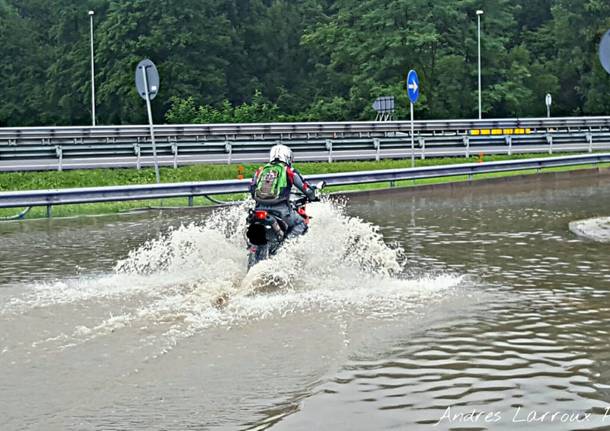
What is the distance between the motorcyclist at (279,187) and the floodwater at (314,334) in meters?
0.29

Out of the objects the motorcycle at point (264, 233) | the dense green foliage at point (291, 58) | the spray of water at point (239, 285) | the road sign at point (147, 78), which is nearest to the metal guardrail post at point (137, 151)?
the road sign at point (147, 78)

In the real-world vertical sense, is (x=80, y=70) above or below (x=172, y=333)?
above

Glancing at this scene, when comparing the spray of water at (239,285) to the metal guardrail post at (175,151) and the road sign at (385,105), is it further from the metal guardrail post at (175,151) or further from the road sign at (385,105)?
the road sign at (385,105)

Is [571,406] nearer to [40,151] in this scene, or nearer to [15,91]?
[40,151]

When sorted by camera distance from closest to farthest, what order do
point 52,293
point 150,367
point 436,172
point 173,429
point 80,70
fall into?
point 173,429 < point 150,367 < point 52,293 < point 436,172 < point 80,70

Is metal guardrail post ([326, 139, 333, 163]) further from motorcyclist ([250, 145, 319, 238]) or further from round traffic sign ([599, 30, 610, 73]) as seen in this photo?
motorcyclist ([250, 145, 319, 238])

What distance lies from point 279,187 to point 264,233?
63 cm

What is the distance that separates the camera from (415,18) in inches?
2933

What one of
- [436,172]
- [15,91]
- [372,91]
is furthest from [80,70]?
[436,172]

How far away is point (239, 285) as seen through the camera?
11.2m

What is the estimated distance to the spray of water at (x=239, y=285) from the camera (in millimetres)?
9672

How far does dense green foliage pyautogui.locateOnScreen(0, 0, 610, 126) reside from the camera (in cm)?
7356

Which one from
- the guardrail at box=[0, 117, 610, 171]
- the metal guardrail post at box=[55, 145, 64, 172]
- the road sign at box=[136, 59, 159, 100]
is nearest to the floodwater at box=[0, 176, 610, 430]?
the road sign at box=[136, 59, 159, 100]

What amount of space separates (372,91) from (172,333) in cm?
6423
